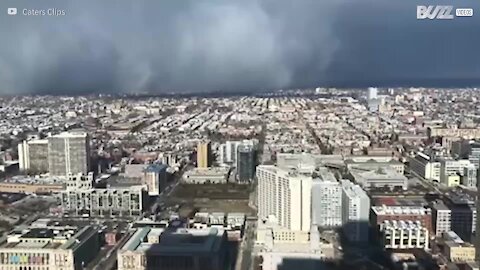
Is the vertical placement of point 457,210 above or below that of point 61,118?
below

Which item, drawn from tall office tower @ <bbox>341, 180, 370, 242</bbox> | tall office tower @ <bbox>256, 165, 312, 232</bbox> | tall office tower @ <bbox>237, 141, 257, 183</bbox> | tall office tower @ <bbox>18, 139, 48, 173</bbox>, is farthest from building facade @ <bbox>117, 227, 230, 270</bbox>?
tall office tower @ <bbox>18, 139, 48, 173</bbox>

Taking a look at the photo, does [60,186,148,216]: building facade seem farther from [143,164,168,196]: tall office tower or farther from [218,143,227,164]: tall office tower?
[218,143,227,164]: tall office tower

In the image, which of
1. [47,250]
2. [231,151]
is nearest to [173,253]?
[47,250]

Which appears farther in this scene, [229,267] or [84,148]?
[84,148]

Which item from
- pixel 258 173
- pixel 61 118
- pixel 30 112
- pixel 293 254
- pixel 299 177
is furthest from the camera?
pixel 61 118

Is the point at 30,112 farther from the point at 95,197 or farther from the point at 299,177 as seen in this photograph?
the point at 299,177

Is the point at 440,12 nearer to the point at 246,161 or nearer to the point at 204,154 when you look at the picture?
the point at 246,161

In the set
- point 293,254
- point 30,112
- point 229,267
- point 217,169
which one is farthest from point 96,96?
point 293,254
